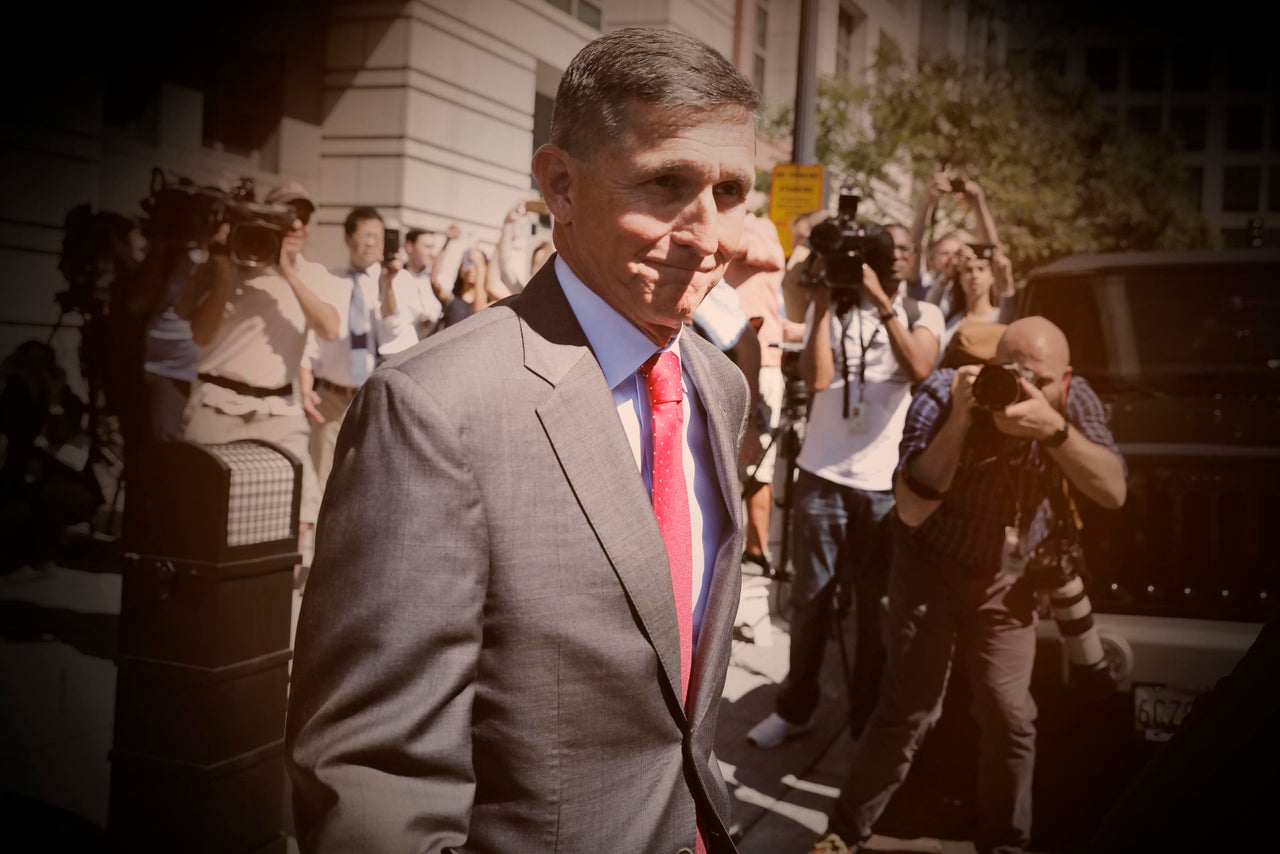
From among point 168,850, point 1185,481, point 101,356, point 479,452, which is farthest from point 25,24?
point 479,452

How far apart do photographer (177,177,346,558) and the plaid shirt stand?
11.5 ft

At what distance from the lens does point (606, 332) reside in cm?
162

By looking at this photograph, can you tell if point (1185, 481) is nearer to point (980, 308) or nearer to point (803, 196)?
point (980, 308)

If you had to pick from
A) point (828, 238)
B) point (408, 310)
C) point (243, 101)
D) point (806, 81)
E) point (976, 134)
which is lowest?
point (408, 310)

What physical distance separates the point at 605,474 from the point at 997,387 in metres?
2.34

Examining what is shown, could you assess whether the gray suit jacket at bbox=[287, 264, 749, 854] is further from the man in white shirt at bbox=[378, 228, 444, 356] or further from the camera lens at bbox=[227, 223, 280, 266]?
the man in white shirt at bbox=[378, 228, 444, 356]

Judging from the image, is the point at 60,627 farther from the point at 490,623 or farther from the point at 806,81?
the point at 806,81

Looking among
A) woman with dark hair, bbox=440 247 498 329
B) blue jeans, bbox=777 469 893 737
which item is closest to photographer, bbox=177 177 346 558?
woman with dark hair, bbox=440 247 498 329

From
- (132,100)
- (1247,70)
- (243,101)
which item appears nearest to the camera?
(132,100)

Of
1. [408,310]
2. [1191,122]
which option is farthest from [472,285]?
[1191,122]

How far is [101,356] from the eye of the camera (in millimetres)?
8453

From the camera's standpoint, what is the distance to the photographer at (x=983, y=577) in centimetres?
378

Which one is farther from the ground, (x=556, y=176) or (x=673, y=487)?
(x=556, y=176)

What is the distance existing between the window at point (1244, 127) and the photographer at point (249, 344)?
8377 cm
